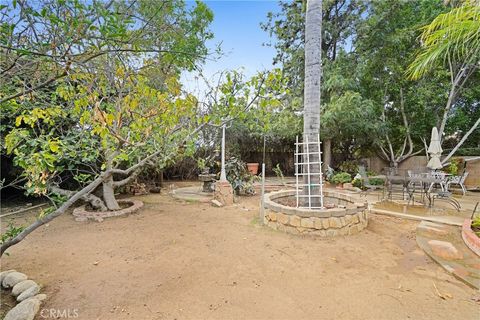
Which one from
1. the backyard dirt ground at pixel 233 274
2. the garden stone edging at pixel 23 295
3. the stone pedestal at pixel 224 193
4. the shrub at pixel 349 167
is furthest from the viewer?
the shrub at pixel 349 167

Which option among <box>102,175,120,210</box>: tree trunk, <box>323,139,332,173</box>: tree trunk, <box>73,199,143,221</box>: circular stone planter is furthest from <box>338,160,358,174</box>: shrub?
<box>102,175,120,210</box>: tree trunk

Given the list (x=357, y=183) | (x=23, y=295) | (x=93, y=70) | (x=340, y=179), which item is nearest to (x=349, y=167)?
(x=340, y=179)

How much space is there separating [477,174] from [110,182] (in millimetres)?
12045

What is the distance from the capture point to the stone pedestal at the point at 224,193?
6445 mm

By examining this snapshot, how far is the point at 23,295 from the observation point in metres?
2.38

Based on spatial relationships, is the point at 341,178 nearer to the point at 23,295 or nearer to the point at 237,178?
the point at 237,178

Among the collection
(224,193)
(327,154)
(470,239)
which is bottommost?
(470,239)

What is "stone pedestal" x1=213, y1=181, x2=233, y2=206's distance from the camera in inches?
254

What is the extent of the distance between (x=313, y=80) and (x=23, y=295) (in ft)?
16.1

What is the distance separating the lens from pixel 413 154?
33.6 ft

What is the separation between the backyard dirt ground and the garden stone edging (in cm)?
9

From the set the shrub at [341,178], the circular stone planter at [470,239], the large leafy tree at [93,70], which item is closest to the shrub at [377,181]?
the shrub at [341,178]

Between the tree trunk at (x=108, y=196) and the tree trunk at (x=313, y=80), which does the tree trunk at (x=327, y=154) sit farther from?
the tree trunk at (x=108, y=196)

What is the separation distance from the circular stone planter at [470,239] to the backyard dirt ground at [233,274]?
657 mm
